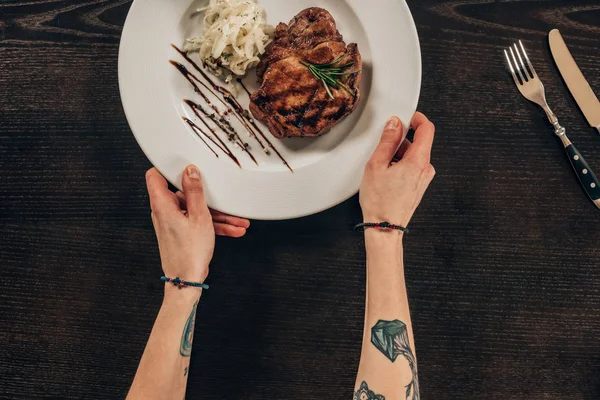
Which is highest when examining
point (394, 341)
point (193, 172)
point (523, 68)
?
point (523, 68)

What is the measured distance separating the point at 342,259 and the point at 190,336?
775 millimetres

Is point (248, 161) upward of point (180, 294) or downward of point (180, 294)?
upward

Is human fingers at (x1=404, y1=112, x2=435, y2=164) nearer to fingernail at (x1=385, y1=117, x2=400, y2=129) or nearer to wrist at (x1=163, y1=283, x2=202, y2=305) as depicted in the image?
fingernail at (x1=385, y1=117, x2=400, y2=129)

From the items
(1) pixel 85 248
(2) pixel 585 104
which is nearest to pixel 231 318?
(1) pixel 85 248

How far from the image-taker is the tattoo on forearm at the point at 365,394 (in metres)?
1.73

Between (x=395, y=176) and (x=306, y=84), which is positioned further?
(x=306, y=84)

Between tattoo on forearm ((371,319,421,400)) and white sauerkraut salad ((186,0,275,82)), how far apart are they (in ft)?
4.18

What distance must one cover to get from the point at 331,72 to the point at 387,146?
40cm

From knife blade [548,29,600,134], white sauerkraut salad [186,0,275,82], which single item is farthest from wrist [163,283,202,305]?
knife blade [548,29,600,134]

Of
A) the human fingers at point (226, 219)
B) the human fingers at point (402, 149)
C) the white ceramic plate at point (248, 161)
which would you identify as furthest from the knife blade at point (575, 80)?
the human fingers at point (226, 219)

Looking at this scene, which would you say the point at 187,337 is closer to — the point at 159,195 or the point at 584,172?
the point at 159,195

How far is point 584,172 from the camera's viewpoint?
2.05m

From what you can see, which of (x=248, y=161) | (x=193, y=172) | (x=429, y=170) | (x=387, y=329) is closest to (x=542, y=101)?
(x=429, y=170)

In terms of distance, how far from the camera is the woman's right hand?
1.78 m
